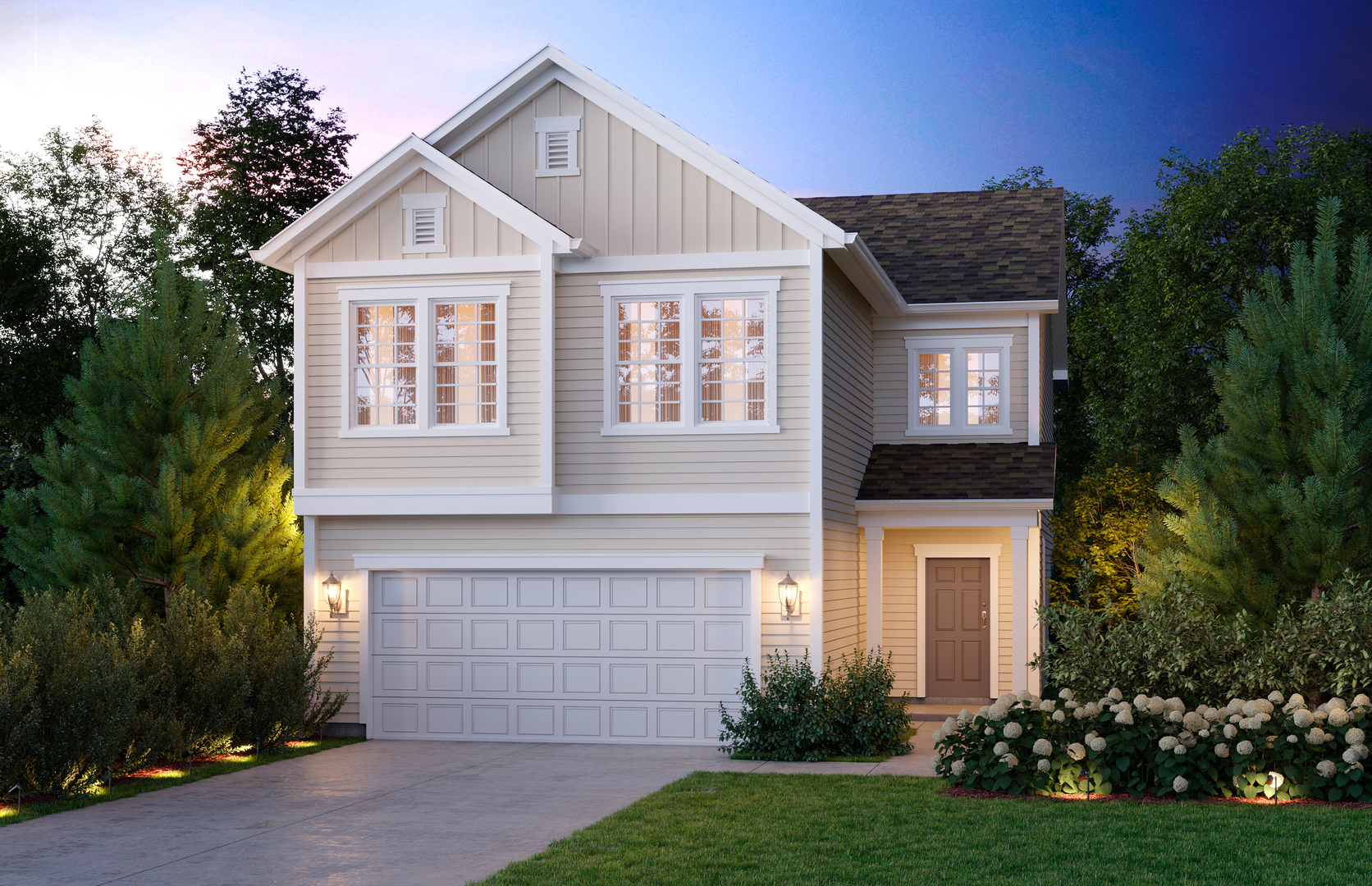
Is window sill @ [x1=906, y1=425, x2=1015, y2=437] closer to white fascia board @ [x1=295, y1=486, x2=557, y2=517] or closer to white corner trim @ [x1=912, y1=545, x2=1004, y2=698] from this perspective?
white corner trim @ [x1=912, y1=545, x2=1004, y2=698]

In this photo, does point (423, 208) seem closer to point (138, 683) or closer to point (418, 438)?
point (418, 438)

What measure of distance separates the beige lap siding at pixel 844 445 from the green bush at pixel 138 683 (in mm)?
5760

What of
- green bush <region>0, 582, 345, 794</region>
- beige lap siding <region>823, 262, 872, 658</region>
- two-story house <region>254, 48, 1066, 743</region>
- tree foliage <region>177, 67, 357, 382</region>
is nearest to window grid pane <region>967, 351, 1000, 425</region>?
beige lap siding <region>823, 262, 872, 658</region>

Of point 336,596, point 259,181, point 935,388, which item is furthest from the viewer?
point 259,181

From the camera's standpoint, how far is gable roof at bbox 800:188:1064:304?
17.2 m

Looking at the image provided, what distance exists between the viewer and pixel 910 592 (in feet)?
58.5

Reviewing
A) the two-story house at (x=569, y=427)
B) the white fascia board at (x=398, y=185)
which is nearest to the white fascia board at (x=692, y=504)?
the two-story house at (x=569, y=427)

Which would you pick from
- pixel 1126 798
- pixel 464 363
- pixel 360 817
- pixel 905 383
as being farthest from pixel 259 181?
pixel 1126 798

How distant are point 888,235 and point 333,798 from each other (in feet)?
38.6

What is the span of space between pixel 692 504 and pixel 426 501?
2.99 meters

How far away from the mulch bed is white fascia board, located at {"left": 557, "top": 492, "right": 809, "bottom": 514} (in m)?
4.17

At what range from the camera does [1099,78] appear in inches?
1719

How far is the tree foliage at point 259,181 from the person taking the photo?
2658 cm

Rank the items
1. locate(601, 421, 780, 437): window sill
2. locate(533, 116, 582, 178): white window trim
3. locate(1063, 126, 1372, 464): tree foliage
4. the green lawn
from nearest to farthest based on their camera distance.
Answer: the green lawn < locate(601, 421, 780, 437): window sill < locate(533, 116, 582, 178): white window trim < locate(1063, 126, 1372, 464): tree foliage
